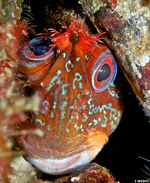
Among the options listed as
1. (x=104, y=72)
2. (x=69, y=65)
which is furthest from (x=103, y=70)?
(x=69, y=65)

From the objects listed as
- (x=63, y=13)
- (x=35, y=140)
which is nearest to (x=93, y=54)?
(x=63, y=13)

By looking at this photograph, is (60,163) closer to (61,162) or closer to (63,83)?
(61,162)

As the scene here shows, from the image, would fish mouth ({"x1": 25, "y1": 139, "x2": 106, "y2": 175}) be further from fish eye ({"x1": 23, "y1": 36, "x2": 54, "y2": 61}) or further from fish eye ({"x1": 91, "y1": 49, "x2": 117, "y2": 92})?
fish eye ({"x1": 23, "y1": 36, "x2": 54, "y2": 61})

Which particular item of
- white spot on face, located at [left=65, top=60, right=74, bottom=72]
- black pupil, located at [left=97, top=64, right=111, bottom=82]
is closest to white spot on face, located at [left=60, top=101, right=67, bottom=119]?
white spot on face, located at [left=65, top=60, right=74, bottom=72]

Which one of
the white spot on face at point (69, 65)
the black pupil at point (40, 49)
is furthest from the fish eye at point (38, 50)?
A: the white spot on face at point (69, 65)

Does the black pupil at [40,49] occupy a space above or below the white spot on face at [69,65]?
above

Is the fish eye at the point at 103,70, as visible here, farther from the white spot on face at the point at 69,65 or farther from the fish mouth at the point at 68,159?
the fish mouth at the point at 68,159
